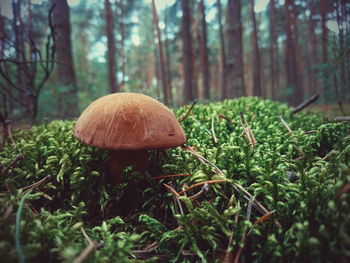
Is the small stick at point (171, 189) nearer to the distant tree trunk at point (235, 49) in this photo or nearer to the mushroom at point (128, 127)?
the mushroom at point (128, 127)

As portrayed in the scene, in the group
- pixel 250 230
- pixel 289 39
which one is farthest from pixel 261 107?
pixel 289 39

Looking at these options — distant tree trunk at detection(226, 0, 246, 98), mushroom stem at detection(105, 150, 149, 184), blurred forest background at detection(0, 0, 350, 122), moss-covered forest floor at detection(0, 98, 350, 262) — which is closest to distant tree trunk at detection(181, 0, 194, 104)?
blurred forest background at detection(0, 0, 350, 122)

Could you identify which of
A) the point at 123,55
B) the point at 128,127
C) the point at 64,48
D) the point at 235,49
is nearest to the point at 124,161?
the point at 128,127

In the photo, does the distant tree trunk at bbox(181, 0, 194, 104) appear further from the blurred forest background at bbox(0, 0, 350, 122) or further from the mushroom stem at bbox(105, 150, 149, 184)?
the mushroom stem at bbox(105, 150, 149, 184)

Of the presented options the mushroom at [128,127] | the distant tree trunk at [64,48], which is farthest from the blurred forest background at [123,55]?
the mushroom at [128,127]

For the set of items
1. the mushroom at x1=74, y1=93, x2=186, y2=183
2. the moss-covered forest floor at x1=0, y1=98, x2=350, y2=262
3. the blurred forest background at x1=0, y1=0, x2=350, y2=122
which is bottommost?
the moss-covered forest floor at x1=0, y1=98, x2=350, y2=262

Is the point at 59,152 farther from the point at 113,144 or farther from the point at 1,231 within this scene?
the point at 1,231
